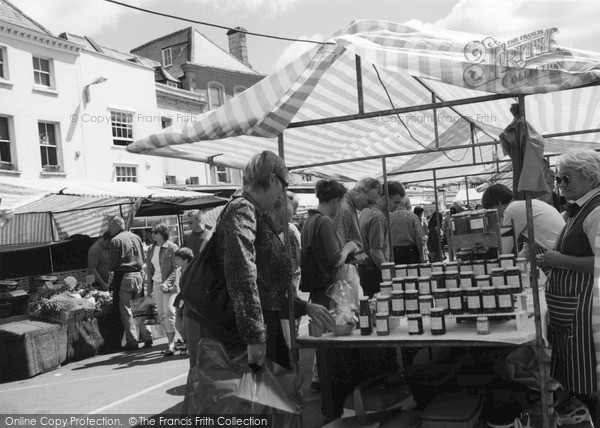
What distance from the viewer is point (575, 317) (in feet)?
11.5

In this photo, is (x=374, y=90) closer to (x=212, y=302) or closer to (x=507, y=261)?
(x=507, y=261)

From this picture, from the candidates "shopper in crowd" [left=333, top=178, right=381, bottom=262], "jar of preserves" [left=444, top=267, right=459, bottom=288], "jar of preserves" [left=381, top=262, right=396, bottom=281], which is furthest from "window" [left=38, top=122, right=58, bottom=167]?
"jar of preserves" [left=444, top=267, right=459, bottom=288]

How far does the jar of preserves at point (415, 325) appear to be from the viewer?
11.6 feet

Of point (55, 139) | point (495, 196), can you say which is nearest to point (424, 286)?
point (495, 196)

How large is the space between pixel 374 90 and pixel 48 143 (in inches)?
726

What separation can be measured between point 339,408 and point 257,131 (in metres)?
2.03

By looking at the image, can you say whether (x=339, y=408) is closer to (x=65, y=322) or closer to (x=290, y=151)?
(x=290, y=151)

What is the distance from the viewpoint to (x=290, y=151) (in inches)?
251

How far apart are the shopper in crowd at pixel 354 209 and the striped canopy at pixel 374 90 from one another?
2.00 feet

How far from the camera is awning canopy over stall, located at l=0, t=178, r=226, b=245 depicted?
10133mm

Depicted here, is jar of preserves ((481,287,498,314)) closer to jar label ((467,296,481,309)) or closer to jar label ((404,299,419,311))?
jar label ((467,296,481,309))

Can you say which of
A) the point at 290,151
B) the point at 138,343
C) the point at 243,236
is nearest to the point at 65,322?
the point at 138,343

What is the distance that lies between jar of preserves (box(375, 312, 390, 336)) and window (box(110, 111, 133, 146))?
22.1m

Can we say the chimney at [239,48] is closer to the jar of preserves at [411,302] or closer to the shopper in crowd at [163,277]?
the shopper in crowd at [163,277]
